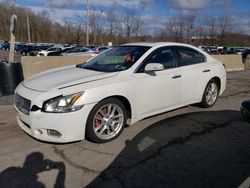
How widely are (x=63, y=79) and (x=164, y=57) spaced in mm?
2008

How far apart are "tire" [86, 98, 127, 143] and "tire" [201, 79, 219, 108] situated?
8.14 ft

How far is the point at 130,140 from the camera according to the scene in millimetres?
4109

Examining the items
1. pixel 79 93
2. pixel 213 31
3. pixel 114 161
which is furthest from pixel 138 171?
pixel 213 31

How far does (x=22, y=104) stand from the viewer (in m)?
3.77

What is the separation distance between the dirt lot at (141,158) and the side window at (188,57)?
1246 millimetres

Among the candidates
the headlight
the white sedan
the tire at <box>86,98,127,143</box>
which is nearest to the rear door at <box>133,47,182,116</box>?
the white sedan

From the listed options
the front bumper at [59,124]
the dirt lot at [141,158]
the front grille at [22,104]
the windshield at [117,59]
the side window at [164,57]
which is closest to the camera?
the dirt lot at [141,158]

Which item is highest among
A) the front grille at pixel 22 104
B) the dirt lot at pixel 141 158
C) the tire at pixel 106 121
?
the front grille at pixel 22 104

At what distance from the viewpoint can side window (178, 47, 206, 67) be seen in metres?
5.16

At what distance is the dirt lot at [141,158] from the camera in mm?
2982

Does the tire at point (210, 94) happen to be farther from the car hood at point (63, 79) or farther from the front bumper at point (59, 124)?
the front bumper at point (59, 124)

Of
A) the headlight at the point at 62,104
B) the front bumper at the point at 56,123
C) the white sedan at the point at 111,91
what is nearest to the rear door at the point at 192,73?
the white sedan at the point at 111,91

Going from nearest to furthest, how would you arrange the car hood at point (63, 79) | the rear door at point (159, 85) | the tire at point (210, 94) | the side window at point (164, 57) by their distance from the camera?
the car hood at point (63, 79) < the rear door at point (159, 85) < the side window at point (164, 57) < the tire at point (210, 94)

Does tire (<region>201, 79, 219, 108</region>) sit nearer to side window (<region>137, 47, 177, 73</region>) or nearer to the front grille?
side window (<region>137, 47, 177, 73</region>)
